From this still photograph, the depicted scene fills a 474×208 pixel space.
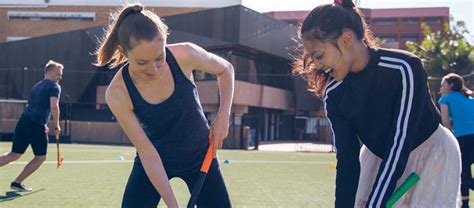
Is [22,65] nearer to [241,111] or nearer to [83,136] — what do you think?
[83,136]

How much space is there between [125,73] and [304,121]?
35.1 meters

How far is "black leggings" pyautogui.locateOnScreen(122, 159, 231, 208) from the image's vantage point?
3.92 metres

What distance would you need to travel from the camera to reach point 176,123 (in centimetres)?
391

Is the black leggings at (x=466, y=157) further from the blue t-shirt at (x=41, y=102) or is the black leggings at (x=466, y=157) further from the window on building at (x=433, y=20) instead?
the window on building at (x=433, y=20)

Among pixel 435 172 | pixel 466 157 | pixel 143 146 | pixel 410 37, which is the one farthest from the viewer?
pixel 410 37

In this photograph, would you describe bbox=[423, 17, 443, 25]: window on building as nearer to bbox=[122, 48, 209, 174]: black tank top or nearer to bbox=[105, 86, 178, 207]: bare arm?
bbox=[122, 48, 209, 174]: black tank top

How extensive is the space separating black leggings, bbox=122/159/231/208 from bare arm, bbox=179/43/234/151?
0.67 ft

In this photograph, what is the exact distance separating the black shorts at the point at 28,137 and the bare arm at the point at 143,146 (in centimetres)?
560

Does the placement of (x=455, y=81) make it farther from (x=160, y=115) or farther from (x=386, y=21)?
(x=386, y=21)

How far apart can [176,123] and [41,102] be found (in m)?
5.85

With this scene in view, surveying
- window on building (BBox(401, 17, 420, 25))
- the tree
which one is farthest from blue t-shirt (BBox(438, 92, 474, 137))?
window on building (BBox(401, 17, 420, 25))

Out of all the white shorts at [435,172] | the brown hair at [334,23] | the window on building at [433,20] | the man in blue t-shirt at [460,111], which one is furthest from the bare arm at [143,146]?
the window on building at [433,20]

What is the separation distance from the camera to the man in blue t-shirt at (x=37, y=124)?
9000 millimetres

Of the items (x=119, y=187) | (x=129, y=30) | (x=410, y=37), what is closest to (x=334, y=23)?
(x=129, y=30)
